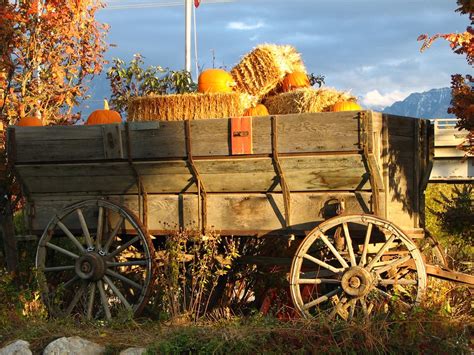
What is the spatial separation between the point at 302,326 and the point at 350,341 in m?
0.44

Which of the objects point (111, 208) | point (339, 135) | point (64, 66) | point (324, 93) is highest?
point (64, 66)

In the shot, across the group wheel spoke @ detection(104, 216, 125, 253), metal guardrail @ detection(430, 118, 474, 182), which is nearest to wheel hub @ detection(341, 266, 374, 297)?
wheel spoke @ detection(104, 216, 125, 253)

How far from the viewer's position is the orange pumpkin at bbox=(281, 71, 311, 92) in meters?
8.11

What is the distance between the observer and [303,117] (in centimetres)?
652

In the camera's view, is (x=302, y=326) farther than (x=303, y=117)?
No

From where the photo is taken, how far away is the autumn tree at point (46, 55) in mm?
9547

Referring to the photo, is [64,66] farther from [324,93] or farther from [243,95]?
[324,93]

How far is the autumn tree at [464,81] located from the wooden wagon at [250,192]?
368 millimetres

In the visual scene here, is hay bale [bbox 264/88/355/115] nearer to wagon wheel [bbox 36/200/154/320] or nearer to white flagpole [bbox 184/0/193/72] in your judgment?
wagon wheel [bbox 36/200/154/320]

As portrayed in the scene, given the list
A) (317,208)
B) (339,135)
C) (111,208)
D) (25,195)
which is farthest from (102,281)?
(339,135)

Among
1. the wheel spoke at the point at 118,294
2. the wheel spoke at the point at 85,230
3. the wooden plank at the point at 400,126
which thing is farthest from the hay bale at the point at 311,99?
the wheel spoke at the point at 118,294

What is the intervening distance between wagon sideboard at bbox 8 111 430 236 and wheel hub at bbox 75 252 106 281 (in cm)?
46

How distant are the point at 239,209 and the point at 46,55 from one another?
14.6ft

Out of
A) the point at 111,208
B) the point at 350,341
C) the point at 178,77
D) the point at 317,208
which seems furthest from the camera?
the point at 178,77
